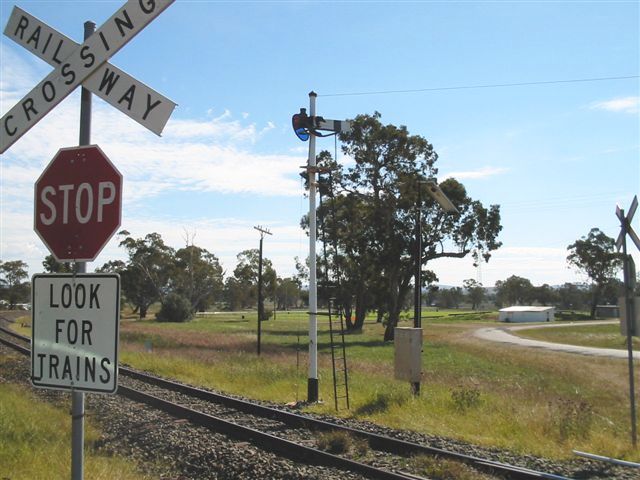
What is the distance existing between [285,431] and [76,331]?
7.58 m

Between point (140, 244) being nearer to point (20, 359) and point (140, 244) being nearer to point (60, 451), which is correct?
point (20, 359)

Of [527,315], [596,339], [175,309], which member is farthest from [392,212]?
[527,315]

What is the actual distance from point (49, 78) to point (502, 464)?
710 centimetres

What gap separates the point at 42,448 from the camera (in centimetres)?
799

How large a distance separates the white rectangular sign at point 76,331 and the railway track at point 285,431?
4969 millimetres

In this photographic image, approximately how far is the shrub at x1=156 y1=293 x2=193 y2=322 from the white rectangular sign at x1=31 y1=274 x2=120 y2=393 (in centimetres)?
8420

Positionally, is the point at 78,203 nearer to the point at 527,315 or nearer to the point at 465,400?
the point at 465,400

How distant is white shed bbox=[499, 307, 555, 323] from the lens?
110 metres

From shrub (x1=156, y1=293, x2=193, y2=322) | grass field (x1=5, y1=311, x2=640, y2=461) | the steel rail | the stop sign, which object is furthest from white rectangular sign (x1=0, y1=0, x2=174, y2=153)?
shrub (x1=156, y1=293, x2=193, y2=322)

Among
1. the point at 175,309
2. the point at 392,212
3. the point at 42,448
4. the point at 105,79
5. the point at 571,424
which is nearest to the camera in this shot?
the point at 105,79

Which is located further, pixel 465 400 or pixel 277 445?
pixel 465 400

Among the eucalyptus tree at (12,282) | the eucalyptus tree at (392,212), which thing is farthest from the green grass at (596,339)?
the eucalyptus tree at (12,282)

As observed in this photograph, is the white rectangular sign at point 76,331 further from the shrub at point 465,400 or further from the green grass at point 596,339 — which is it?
the green grass at point 596,339

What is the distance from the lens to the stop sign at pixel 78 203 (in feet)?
11.4
